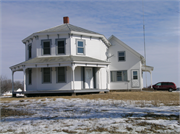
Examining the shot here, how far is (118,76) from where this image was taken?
90.2 feet

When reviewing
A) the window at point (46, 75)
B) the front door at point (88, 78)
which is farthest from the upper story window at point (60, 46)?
the front door at point (88, 78)

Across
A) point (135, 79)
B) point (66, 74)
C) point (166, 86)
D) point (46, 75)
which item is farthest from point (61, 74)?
point (166, 86)

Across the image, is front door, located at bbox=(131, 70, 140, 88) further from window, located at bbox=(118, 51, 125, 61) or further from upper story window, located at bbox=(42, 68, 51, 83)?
upper story window, located at bbox=(42, 68, 51, 83)

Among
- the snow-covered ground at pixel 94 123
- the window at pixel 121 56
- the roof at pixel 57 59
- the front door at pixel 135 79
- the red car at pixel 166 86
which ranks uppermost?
the window at pixel 121 56

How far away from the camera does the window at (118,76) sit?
27.3 m

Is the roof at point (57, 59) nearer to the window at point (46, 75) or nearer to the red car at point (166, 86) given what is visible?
the window at point (46, 75)

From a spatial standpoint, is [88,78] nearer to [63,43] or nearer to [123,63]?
[63,43]

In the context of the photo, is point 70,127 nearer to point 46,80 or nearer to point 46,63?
point 46,63

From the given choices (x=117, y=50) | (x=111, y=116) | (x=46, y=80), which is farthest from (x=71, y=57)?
(x=111, y=116)

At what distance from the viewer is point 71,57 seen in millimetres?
20031

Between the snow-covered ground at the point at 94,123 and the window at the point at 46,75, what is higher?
the window at the point at 46,75

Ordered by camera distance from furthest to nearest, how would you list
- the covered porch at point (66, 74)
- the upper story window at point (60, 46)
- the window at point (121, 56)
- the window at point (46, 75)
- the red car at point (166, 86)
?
the red car at point (166, 86), the window at point (121, 56), the upper story window at point (60, 46), the window at point (46, 75), the covered porch at point (66, 74)

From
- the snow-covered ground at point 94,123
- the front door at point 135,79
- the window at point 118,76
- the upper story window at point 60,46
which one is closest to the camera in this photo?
the snow-covered ground at point 94,123

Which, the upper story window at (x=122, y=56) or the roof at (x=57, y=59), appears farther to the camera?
the upper story window at (x=122, y=56)
